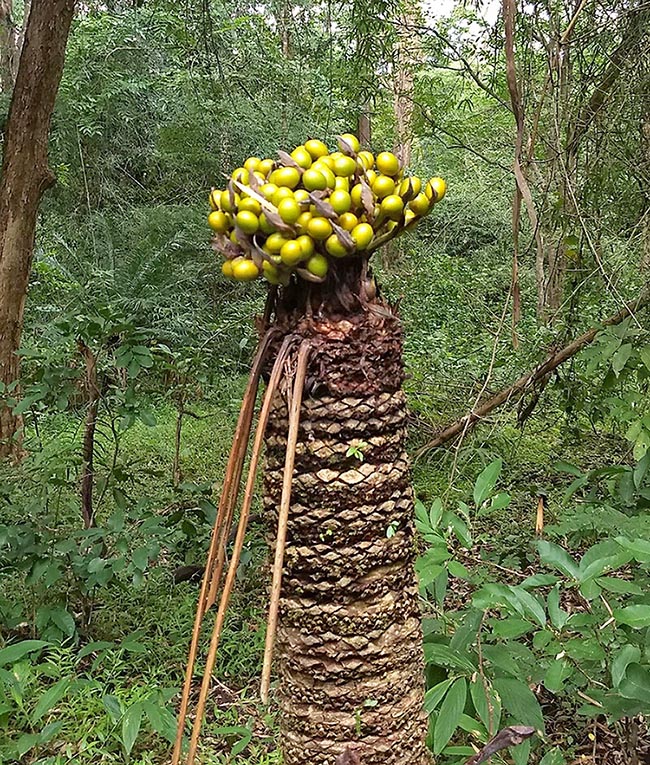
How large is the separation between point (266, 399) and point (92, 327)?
161cm

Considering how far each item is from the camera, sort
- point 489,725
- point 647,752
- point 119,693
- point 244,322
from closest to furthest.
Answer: point 489,725 < point 647,752 < point 119,693 < point 244,322

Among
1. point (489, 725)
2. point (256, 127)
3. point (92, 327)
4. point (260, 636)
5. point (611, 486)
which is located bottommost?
point (260, 636)

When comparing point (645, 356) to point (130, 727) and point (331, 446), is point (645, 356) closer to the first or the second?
point (331, 446)

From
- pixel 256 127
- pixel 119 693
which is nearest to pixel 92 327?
pixel 119 693

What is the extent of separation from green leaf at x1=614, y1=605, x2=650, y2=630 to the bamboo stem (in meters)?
0.65

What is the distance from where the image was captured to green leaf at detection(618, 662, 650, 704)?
1101 millimetres

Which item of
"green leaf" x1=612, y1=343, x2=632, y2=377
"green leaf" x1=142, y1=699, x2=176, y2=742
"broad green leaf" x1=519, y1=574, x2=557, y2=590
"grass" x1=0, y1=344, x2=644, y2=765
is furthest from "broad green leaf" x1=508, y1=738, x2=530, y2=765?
"green leaf" x1=612, y1=343, x2=632, y2=377

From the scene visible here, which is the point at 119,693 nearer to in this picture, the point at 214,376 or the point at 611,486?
the point at 611,486

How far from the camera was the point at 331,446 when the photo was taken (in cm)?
78

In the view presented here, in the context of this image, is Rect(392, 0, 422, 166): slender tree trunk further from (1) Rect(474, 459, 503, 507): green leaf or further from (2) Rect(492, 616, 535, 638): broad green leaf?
(2) Rect(492, 616, 535, 638): broad green leaf

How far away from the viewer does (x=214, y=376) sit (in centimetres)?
371

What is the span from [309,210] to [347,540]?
0.38 meters

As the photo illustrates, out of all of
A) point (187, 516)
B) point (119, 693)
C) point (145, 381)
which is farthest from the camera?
point (145, 381)

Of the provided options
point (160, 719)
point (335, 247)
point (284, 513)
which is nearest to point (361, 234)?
point (335, 247)
